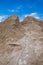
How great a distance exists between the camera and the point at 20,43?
11.7 metres

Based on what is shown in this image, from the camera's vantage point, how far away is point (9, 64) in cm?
1038

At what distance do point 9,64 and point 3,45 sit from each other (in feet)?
6.64

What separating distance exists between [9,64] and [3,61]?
0.58m

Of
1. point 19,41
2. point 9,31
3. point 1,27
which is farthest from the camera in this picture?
point 1,27

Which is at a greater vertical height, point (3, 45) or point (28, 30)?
point (28, 30)

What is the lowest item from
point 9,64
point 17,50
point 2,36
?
point 9,64

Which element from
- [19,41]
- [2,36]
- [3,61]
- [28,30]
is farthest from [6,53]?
[28,30]

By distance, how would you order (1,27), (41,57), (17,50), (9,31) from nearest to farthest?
(41,57), (17,50), (9,31), (1,27)

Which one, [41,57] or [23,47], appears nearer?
[41,57]

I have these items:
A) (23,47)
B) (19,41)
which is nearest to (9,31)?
(19,41)

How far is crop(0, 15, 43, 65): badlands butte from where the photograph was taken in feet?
33.9

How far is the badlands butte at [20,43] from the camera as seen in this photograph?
33.9ft

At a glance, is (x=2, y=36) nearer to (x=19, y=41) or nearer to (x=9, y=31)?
(x=9, y=31)

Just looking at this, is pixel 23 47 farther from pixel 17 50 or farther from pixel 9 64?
pixel 9 64
